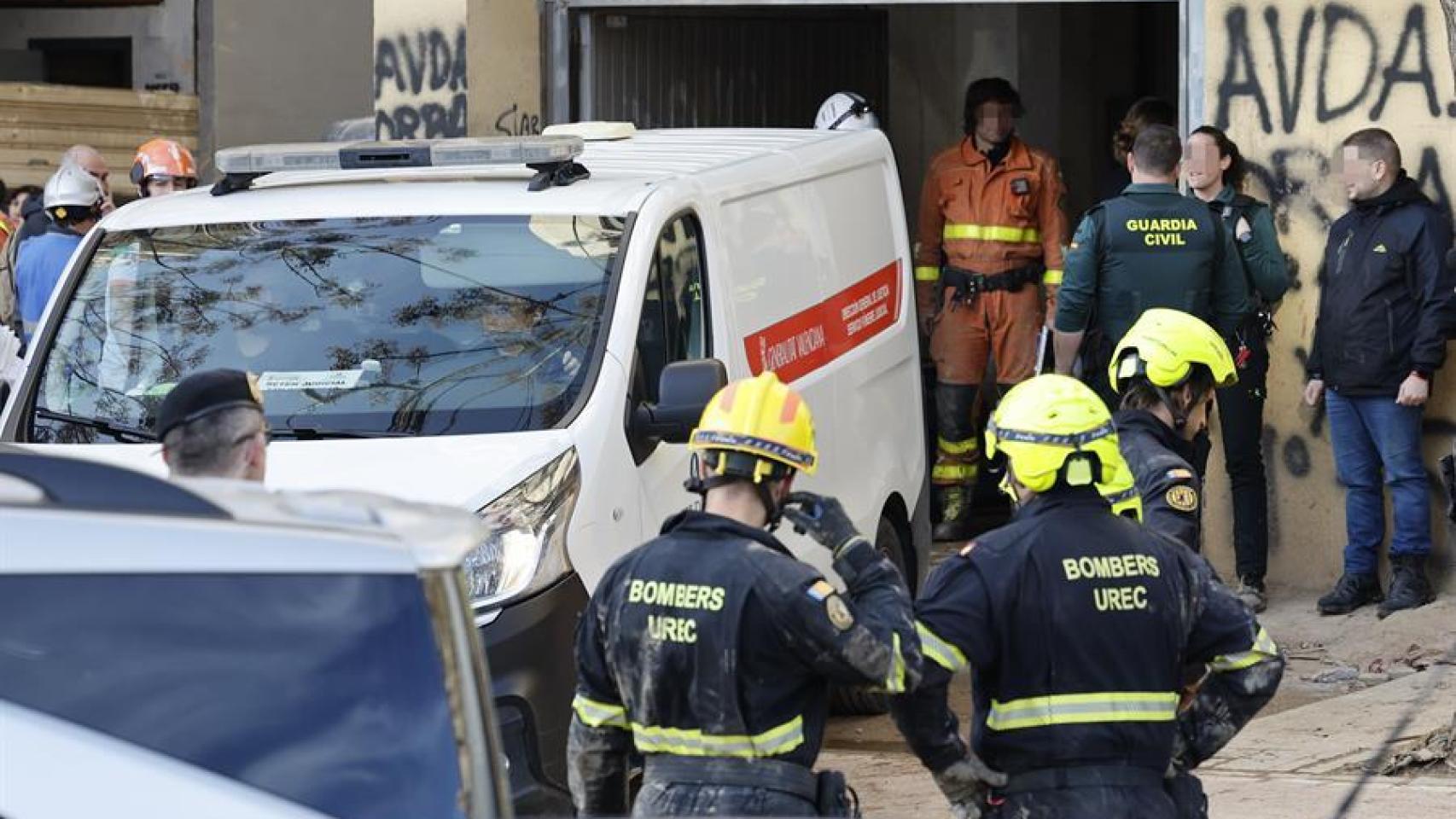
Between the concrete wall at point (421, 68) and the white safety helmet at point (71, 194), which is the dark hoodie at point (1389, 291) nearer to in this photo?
the concrete wall at point (421, 68)

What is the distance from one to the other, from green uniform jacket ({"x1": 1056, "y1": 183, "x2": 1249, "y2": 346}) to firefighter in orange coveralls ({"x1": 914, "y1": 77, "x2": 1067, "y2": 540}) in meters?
1.74

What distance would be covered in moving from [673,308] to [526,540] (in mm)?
1219

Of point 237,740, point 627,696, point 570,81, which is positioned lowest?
point 627,696

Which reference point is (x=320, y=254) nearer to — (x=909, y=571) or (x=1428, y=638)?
(x=909, y=571)

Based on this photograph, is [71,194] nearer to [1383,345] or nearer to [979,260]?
[979,260]

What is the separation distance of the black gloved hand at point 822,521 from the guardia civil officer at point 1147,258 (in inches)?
204

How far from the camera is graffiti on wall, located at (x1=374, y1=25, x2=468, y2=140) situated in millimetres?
12578

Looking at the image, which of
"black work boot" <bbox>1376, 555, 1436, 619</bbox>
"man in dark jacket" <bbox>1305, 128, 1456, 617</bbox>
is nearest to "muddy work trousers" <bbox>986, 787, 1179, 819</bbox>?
"man in dark jacket" <bbox>1305, 128, 1456, 617</bbox>

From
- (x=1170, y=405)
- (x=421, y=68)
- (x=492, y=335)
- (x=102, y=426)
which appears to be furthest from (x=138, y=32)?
(x=1170, y=405)

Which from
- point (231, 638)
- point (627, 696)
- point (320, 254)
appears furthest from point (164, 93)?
point (231, 638)

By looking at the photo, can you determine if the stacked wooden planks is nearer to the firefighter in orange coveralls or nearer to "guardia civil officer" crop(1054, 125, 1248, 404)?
the firefighter in orange coveralls

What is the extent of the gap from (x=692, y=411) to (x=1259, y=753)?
274 centimetres

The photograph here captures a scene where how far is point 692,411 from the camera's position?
6.21 metres

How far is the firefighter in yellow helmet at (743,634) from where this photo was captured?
435 cm
